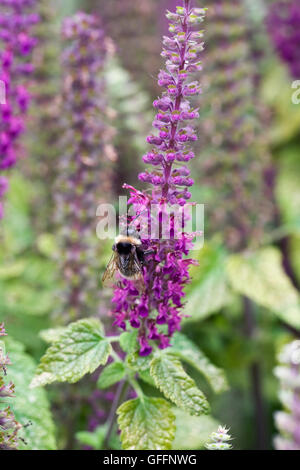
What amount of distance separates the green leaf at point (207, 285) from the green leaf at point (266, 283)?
1.6 inches

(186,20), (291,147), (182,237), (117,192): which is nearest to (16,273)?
(117,192)

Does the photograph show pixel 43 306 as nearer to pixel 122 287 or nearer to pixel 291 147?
pixel 122 287

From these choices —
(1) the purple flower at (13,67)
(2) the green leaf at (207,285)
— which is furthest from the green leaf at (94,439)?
(1) the purple flower at (13,67)

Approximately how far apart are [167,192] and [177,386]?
27 cm

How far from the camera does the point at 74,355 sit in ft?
2.63

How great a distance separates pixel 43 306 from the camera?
1.45m

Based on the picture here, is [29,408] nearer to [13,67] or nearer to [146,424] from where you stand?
[146,424]

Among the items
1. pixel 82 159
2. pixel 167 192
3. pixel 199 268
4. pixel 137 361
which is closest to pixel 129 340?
pixel 137 361

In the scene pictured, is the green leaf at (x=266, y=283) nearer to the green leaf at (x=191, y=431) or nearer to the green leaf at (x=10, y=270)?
the green leaf at (x=191, y=431)

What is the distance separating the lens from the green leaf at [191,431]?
1049 mm

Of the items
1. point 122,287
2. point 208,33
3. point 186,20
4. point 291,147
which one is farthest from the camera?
point 291,147

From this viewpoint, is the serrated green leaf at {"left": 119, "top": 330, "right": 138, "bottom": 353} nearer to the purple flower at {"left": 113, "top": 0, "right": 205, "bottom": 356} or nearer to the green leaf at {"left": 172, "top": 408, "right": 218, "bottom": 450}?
the purple flower at {"left": 113, "top": 0, "right": 205, "bottom": 356}

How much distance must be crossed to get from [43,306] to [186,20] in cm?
95

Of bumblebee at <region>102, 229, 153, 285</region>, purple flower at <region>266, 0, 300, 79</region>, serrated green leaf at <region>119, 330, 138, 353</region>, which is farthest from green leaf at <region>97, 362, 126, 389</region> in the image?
purple flower at <region>266, 0, 300, 79</region>
